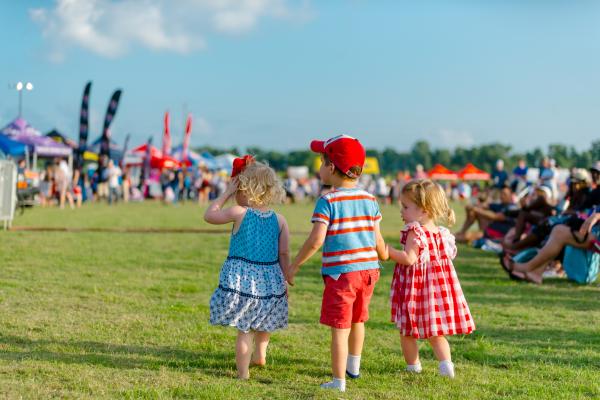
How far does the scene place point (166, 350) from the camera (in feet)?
17.8

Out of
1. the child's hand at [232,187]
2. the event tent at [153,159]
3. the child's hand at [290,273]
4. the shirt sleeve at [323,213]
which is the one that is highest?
the child's hand at [232,187]

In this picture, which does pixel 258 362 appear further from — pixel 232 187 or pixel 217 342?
pixel 232 187

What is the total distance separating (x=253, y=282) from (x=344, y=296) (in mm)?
639

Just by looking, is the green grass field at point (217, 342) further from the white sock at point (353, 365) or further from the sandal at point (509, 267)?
the sandal at point (509, 267)

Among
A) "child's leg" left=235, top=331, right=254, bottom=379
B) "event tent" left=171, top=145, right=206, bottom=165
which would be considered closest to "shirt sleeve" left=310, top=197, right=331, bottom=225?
"child's leg" left=235, top=331, right=254, bottom=379

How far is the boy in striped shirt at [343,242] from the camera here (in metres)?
4.52

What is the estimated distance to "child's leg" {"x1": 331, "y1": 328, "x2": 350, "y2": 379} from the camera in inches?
176

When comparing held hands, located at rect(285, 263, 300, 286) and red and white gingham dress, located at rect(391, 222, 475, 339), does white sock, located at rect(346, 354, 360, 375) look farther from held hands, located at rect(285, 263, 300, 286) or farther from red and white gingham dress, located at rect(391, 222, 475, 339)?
held hands, located at rect(285, 263, 300, 286)

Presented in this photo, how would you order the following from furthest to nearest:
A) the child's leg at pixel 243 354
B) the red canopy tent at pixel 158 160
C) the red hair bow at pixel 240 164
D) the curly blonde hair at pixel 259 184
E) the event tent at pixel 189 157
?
the event tent at pixel 189 157 < the red canopy tent at pixel 158 160 < the red hair bow at pixel 240 164 < the curly blonde hair at pixel 259 184 < the child's leg at pixel 243 354

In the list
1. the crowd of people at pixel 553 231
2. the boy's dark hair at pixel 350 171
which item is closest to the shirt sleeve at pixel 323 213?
the boy's dark hair at pixel 350 171

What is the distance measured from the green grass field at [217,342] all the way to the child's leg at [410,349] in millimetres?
115

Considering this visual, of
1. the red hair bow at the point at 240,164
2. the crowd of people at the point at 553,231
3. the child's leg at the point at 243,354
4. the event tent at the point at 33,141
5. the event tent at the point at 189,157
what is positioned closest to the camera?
the child's leg at the point at 243,354

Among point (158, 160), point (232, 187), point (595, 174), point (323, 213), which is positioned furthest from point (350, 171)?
point (158, 160)

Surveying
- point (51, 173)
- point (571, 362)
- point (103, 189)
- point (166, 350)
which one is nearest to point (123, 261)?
point (166, 350)
